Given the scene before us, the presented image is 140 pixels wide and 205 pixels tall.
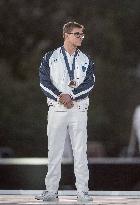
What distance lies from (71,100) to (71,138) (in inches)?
16.1

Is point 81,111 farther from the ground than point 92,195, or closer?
farther from the ground

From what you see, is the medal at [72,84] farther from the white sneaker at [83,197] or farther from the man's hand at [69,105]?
the white sneaker at [83,197]

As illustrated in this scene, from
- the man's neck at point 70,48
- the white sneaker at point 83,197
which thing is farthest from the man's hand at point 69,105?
the white sneaker at point 83,197

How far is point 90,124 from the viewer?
8.34 metres

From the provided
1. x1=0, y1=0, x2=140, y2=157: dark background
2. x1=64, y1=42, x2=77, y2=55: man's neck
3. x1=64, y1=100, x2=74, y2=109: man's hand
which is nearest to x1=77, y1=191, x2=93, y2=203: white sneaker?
x1=64, y1=100, x2=74, y2=109: man's hand

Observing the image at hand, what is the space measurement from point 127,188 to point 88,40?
1.63 m

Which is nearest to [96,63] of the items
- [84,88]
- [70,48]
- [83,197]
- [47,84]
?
[70,48]

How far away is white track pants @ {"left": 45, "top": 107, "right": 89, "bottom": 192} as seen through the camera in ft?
24.5

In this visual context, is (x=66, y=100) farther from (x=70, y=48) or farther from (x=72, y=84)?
(x=70, y=48)

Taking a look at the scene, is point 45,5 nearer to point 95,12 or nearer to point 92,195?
point 95,12

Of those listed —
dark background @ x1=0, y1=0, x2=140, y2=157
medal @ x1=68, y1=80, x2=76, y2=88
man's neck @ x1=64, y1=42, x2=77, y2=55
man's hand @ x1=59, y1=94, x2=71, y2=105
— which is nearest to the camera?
man's hand @ x1=59, y1=94, x2=71, y2=105

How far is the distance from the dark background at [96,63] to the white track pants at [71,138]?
33.0 inches

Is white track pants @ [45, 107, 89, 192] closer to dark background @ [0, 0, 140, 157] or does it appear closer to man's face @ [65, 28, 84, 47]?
man's face @ [65, 28, 84, 47]

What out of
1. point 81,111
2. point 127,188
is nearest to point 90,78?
point 81,111
